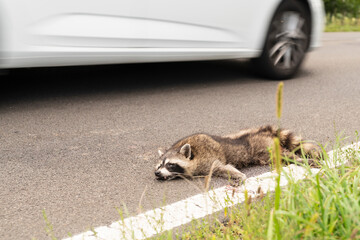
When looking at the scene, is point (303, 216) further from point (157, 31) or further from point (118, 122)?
point (157, 31)

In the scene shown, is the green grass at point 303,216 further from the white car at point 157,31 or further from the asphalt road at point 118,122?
the white car at point 157,31

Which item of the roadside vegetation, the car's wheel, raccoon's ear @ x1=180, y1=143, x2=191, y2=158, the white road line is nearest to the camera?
the white road line

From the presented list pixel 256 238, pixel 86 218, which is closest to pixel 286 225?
pixel 256 238

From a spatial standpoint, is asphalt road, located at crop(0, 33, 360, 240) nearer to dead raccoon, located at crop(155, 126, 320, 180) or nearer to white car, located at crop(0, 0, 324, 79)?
dead raccoon, located at crop(155, 126, 320, 180)

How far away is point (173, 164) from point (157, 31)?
232cm

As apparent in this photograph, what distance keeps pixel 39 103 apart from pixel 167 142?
1757 millimetres

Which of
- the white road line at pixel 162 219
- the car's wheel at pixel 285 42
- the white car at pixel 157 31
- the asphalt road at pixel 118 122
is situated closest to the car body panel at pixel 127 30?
the white car at pixel 157 31

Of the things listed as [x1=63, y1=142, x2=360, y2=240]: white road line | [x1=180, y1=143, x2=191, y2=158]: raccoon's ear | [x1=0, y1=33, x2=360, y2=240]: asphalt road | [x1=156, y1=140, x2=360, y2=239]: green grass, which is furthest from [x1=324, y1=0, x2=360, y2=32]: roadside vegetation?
[x1=156, y1=140, x2=360, y2=239]: green grass

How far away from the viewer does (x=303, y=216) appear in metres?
2.30

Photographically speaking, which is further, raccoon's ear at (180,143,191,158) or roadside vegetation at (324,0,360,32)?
roadside vegetation at (324,0,360,32)

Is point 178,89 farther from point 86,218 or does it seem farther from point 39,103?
point 86,218

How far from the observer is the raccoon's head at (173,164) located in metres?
3.48

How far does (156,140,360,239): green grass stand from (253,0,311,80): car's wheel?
400 cm

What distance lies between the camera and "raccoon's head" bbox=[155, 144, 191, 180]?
3.48 meters
